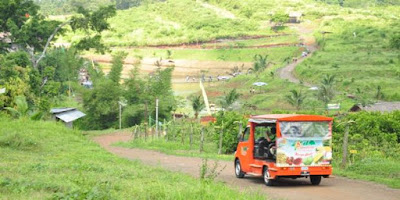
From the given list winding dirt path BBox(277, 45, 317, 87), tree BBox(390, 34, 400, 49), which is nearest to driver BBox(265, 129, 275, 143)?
winding dirt path BBox(277, 45, 317, 87)

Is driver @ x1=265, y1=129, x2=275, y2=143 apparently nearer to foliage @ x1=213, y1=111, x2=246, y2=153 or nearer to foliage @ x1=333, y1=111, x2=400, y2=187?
foliage @ x1=333, y1=111, x2=400, y2=187

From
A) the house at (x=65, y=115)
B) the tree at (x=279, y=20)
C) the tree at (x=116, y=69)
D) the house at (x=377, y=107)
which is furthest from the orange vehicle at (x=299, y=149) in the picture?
the tree at (x=279, y=20)

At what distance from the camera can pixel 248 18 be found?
155 meters

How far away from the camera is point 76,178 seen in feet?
37.6

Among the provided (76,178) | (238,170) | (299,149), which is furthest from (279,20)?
(76,178)

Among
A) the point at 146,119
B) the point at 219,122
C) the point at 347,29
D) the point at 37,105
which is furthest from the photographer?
the point at 347,29

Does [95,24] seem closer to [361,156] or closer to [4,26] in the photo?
[4,26]

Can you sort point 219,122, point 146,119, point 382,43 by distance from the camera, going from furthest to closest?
1. point 382,43
2. point 146,119
3. point 219,122

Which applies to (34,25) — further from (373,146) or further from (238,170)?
(238,170)

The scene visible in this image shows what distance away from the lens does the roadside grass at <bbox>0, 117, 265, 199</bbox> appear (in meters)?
9.49

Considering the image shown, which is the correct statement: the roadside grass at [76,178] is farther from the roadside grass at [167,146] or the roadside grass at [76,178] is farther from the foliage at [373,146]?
the roadside grass at [167,146]

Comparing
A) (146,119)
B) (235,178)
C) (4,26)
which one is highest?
(4,26)

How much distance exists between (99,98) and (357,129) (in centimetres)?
2466

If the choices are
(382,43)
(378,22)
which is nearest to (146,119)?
(382,43)
